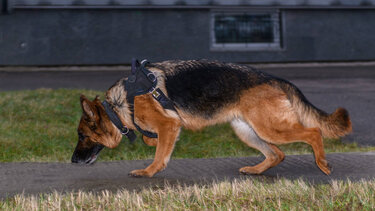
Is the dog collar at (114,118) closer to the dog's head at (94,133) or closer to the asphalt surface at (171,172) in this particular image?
the dog's head at (94,133)

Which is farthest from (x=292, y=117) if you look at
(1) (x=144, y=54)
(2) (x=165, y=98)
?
(1) (x=144, y=54)

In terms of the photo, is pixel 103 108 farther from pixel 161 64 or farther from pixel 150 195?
pixel 150 195

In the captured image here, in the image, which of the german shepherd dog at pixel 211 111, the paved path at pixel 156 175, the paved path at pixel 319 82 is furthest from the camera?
the paved path at pixel 319 82

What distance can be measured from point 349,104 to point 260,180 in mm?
7179

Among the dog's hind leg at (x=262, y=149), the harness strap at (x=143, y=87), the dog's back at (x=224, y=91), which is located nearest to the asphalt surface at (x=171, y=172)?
the dog's hind leg at (x=262, y=149)

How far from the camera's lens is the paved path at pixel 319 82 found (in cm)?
1093

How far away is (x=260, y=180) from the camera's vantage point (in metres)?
5.63

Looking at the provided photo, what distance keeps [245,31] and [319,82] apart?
691 cm

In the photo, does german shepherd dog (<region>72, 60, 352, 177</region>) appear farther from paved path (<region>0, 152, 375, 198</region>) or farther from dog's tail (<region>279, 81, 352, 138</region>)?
paved path (<region>0, 152, 375, 198</region>)

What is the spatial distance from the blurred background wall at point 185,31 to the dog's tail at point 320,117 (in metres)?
15.9

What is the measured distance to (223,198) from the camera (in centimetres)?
475

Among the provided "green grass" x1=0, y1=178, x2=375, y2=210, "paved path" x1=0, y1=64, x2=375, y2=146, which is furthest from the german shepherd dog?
"paved path" x1=0, y1=64, x2=375, y2=146

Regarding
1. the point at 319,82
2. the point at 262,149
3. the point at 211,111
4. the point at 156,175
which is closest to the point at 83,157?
the point at 156,175

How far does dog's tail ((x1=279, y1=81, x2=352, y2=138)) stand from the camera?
543 cm
